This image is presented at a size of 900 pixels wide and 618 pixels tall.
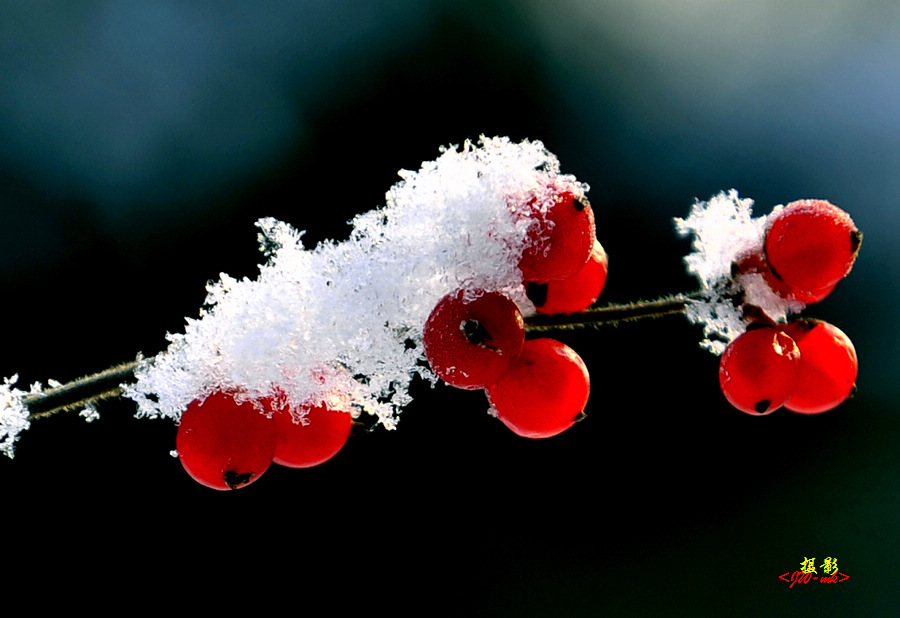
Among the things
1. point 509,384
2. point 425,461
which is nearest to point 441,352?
point 509,384

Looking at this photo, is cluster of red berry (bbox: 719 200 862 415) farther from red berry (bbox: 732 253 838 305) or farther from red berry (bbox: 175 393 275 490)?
red berry (bbox: 175 393 275 490)

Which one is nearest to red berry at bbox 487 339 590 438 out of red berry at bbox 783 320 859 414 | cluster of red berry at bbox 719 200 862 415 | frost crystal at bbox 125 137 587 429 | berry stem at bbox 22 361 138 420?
frost crystal at bbox 125 137 587 429

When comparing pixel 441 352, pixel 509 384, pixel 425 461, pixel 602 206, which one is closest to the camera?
pixel 441 352

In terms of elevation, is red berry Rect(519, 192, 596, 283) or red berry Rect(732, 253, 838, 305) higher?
red berry Rect(732, 253, 838, 305)

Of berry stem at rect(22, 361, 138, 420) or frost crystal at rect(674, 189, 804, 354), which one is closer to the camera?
berry stem at rect(22, 361, 138, 420)

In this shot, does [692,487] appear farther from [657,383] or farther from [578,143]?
[578,143]

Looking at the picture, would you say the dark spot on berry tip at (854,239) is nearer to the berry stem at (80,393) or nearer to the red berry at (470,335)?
the red berry at (470,335)

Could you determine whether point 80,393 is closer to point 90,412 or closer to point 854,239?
point 90,412
